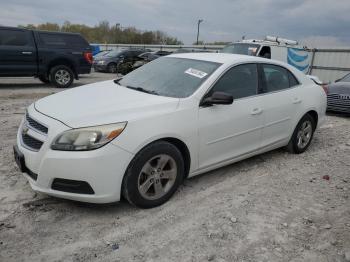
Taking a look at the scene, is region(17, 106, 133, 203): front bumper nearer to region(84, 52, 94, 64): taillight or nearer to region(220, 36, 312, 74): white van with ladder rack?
region(84, 52, 94, 64): taillight

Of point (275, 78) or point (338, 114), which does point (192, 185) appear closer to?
point (275, 78)

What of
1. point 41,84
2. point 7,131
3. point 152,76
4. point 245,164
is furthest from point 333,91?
point 41,84

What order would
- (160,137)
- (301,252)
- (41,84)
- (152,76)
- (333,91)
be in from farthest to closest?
1. (41,84)
2. (333,91)
3. (152,76)
4. (160,137)
5. (301,252)

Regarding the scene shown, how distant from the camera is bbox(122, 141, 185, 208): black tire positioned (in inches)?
130

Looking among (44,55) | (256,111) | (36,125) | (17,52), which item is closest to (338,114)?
(256,111)

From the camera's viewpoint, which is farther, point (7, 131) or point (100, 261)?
point (7, 131)

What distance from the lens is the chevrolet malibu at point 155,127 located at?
313 centimetres

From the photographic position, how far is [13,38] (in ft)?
35.3

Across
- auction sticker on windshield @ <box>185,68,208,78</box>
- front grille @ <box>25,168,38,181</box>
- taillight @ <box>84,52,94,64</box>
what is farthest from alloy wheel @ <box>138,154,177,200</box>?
taillight @ <box>84,52,94,64</box>

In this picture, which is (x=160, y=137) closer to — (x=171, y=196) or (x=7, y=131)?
(x=171, y=196)

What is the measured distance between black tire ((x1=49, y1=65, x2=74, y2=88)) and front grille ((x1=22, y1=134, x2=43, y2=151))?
338 inches

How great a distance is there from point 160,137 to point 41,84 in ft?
35.1

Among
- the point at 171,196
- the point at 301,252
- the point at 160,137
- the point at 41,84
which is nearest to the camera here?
the point at 301,252

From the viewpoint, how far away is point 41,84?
1285cm
